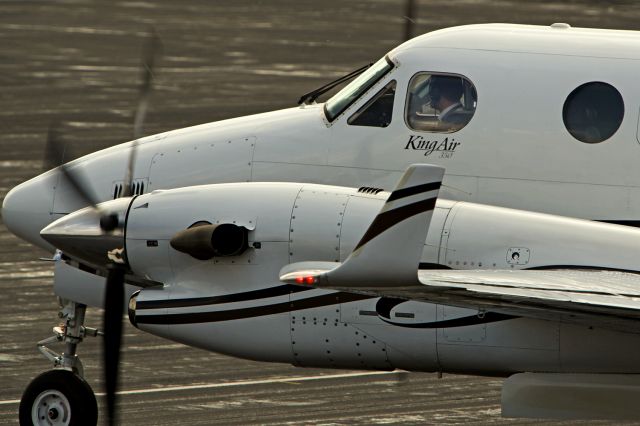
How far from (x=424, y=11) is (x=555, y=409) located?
32195 mm

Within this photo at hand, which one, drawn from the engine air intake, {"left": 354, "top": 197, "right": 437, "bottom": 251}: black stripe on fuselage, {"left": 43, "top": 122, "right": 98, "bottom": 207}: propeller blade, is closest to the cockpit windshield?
the engine air intake

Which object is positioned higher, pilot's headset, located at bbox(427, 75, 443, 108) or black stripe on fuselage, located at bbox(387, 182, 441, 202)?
pilot's headset, located at bbox(427, 75, 443, 108)

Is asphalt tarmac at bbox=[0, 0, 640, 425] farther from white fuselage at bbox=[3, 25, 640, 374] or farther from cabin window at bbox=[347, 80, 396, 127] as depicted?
cabin window at bbox=[347, 80, 396, 127]

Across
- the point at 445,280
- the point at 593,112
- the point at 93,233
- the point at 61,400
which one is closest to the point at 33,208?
the point at 93,233

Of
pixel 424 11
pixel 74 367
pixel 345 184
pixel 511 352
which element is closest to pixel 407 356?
pixel 511 352

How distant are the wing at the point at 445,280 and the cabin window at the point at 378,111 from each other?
2.59 metres

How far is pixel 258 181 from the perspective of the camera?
14.3m

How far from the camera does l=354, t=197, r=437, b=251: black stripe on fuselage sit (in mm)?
10445

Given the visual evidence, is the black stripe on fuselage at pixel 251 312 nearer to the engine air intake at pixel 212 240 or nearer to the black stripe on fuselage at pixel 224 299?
the black stripe on fuselage at pixel 224 299

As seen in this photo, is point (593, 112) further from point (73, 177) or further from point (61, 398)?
point (61, 398)

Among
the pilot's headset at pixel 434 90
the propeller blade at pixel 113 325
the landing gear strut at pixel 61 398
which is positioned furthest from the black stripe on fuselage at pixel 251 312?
the pilot's headset at pixel 434 90

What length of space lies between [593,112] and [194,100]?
20.3 metres

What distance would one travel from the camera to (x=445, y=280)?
11008mm

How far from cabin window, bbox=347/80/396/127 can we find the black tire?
372 cm
